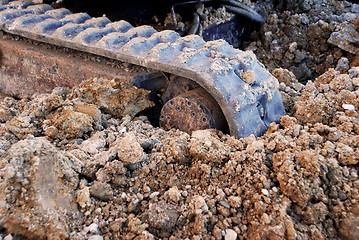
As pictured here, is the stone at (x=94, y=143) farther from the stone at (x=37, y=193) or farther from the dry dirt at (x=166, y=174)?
the stone at (x=37, y=193)

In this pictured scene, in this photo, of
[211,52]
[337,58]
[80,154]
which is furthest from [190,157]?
[337,58]

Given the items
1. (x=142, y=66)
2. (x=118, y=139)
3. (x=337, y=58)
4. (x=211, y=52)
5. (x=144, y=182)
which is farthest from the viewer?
(x=337, y=58)

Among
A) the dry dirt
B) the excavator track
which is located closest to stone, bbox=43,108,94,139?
the dry dirt

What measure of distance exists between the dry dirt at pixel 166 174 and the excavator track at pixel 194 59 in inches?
5.9

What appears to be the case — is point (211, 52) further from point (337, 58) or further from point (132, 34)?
point (337, 58)

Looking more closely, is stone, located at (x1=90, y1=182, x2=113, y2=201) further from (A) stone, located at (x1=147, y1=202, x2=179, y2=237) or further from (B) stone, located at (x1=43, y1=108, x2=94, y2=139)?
(B) stone, located at (x1=43, y1=108, x2=94, y2=139)

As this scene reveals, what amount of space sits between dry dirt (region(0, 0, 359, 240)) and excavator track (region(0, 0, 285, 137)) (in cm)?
15

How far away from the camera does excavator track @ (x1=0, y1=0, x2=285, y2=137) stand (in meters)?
1.72

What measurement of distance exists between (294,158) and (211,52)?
2.75 ft

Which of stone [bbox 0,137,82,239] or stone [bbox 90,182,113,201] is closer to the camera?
stone [bbox 0,137,82,239]

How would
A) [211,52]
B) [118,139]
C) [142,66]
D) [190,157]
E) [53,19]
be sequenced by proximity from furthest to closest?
[53,19] < [142,66] < [211,52] < [118,139] < [190,157]

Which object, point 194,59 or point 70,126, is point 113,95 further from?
point 194,59

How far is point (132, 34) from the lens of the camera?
2.17 m

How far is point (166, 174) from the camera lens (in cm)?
152
